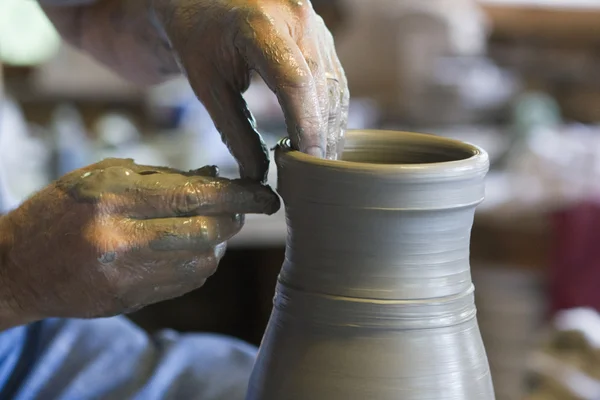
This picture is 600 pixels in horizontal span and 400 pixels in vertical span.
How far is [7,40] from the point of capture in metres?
2.70

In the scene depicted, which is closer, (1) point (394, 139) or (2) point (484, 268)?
(1) point (394, 139)

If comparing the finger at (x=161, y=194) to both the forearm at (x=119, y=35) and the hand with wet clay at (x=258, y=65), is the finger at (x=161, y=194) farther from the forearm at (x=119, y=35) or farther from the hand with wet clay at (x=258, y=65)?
the forearm at (x=119, y=35)

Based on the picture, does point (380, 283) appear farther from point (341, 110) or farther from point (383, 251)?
point (341, 110)

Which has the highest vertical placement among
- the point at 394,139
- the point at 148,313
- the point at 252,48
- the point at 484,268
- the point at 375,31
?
the point at 252,48

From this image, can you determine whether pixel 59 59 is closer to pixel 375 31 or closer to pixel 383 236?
pixel 375 31

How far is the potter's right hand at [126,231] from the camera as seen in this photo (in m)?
0.68

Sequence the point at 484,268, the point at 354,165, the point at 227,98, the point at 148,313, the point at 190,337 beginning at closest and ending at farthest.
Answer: the point at 354,165, the point at 227,98, the point at 190,337, the point at 484,268, the point at 148,313

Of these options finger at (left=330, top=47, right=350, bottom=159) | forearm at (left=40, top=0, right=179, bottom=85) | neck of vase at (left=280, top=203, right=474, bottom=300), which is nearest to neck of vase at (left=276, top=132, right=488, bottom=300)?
neck of vase at (left=280, top=203, right=474, bottom=300)

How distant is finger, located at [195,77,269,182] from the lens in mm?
741

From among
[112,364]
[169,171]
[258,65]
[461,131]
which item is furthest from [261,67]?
[461,131]

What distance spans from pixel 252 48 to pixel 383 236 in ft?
0.70

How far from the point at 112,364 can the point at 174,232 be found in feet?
1.14

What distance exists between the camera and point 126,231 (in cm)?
68

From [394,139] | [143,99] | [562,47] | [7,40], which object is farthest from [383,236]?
[562,47]
